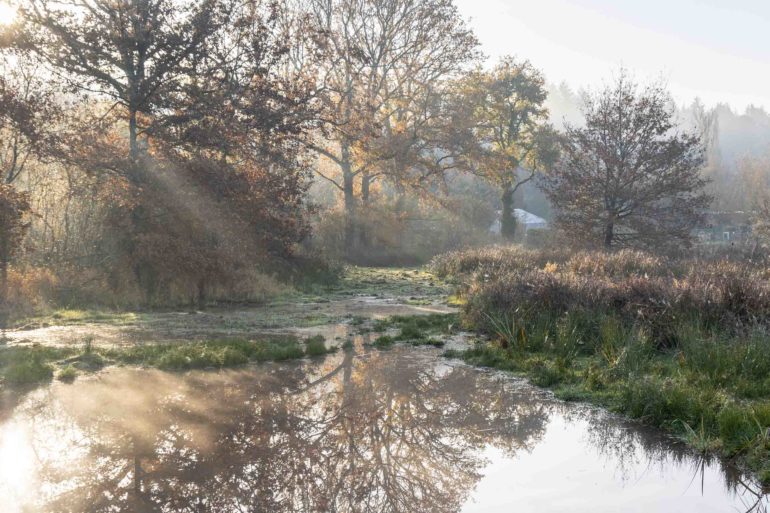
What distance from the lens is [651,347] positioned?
9.08 m

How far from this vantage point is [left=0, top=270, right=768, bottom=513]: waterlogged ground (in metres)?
5.01

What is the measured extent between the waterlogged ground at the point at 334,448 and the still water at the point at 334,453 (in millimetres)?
17

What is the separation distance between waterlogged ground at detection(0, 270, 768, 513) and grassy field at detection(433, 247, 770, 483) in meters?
0.34

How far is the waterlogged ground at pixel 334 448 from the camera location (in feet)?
16.4

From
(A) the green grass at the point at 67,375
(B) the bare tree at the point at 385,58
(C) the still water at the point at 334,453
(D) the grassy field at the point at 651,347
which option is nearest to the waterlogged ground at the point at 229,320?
(A) the green grass at the point at 67,375

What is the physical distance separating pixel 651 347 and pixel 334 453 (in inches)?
204

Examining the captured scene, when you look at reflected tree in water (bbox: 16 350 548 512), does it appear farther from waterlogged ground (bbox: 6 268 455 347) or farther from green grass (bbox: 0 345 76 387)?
waterlogged ground (bbox: 6 268 455 347)

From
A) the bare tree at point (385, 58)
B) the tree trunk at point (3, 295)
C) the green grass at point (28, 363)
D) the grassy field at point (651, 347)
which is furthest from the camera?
the bare tree at point (385, 58)

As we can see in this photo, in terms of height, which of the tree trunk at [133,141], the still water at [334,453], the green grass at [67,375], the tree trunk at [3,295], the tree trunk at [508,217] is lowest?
the still water at [334,453]

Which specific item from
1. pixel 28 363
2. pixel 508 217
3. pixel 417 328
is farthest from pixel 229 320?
pixel 508 217

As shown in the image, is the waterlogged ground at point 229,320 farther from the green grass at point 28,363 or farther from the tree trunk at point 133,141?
the tree trunk at point 133,141

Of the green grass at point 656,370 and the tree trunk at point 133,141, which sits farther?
the tree trunk at point 133,141

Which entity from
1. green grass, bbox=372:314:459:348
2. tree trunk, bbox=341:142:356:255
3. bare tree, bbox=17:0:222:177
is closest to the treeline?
bare tree, bbox=17:0:222:177

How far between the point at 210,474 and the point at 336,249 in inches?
1155
